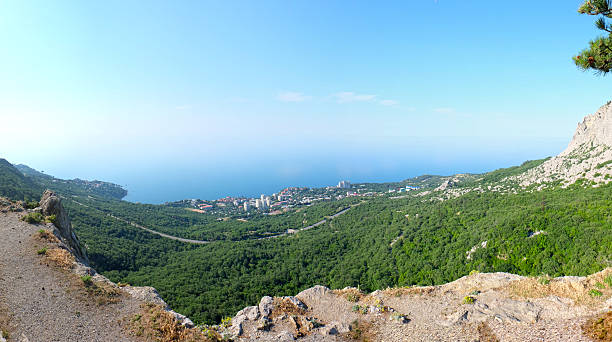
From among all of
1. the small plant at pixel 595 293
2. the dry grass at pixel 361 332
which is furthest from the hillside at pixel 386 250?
the dry grass at pixel 361 332

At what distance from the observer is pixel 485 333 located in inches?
275

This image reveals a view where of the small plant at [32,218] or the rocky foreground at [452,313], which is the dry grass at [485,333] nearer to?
the rocky foreground at [452,313]

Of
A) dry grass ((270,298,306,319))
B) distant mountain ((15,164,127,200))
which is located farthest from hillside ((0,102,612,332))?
distant mountain ((15,164,127,200))

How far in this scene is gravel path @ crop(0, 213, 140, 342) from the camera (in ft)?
23.9

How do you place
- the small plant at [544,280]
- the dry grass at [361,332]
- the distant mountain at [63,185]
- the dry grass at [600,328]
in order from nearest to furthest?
the dry grass at [600,328]
the dry grass at [361,332]
the small plant at [544,280]
the distant mountain at [63,185]

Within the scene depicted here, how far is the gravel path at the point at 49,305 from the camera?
729cm

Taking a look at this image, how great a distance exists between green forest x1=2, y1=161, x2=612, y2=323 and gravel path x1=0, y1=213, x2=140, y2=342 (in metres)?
12.6

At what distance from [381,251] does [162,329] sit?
32.6 meters

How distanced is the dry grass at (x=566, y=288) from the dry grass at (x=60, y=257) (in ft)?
59.3

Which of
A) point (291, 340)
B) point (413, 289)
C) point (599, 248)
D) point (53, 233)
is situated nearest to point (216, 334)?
point (291, 340)

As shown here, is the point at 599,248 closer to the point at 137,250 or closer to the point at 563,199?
the point at 563,199

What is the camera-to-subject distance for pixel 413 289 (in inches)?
397

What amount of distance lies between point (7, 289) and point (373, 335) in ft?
42.9

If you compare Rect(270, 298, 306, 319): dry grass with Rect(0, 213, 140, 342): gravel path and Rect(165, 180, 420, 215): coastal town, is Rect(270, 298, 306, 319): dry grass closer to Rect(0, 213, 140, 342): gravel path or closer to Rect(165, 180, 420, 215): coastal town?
Rect(0, 213, 140, 342): gravel path
